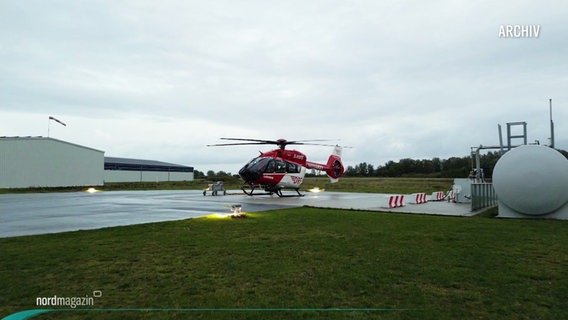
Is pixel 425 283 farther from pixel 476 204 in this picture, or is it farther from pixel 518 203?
pixel 476 204

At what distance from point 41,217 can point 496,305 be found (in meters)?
16.3

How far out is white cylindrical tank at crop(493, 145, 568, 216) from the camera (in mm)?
14258

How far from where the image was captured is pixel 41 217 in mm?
14180

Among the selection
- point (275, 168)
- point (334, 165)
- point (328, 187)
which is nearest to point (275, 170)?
point (275, 168)

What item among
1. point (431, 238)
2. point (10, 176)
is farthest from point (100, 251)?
point (10, 176)

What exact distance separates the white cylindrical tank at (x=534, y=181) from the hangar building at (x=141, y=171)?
221 ft

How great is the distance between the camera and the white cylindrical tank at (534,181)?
1426 centimetres

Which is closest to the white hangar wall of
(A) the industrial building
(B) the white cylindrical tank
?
(A) the industrial building

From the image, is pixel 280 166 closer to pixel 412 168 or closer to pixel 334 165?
pixel 334 165

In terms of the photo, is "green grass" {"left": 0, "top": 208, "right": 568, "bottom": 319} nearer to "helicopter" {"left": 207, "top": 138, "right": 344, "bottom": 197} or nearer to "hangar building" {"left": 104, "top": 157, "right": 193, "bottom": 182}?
"helicopter" {"left": 207, "top": 138, "right": 344, "bottom": 197}

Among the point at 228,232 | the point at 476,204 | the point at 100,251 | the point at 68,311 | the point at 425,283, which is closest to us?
the point at 68,311

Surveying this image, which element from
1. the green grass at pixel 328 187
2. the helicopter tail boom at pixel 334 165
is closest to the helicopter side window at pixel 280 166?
the helicopter tail boom at pixel 334 165

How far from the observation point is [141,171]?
2921 inches

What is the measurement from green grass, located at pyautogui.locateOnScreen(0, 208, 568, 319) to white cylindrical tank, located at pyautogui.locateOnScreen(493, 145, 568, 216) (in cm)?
385
